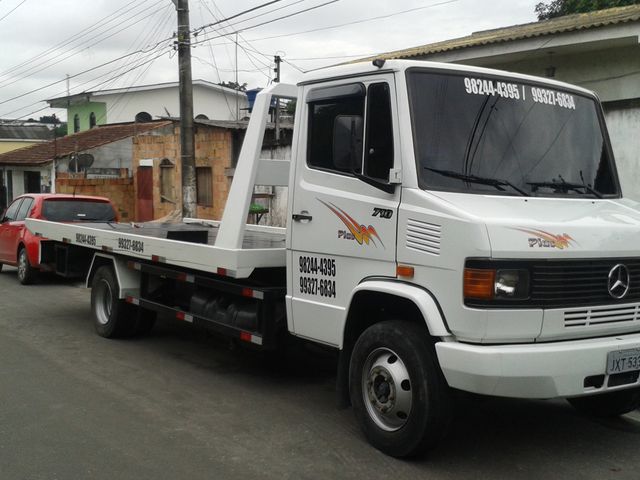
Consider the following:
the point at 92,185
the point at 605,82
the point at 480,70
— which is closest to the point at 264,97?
the point at 480,70

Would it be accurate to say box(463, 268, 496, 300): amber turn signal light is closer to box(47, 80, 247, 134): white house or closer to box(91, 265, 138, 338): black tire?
box(91, 265, 138, 338): black tire

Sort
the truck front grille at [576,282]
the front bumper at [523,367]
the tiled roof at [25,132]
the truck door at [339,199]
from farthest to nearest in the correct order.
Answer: the tiled roof at [25,132], the truck door at [339,199], the truck front grille at [576,282], the front bumper at [523,367]

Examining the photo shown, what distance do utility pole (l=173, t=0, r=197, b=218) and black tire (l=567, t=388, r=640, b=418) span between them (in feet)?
39.4

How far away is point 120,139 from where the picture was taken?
89.4 feet

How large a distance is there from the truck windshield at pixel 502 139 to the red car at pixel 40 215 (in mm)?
9009

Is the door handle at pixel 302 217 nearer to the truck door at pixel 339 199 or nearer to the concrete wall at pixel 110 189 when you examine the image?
the truck door at pixel 339 199

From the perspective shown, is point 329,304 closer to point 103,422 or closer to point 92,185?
point 103,422

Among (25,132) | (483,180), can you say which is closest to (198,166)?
(483,180)

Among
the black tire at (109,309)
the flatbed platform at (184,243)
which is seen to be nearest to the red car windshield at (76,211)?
the flatbed platform at (184,243)

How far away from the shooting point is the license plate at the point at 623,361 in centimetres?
430

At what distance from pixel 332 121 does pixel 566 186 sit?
1775 millimetres

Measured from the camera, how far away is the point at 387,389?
15.4 ft

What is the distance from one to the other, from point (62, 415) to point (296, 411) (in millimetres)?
1853

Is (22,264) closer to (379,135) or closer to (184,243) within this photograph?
(184,243)
